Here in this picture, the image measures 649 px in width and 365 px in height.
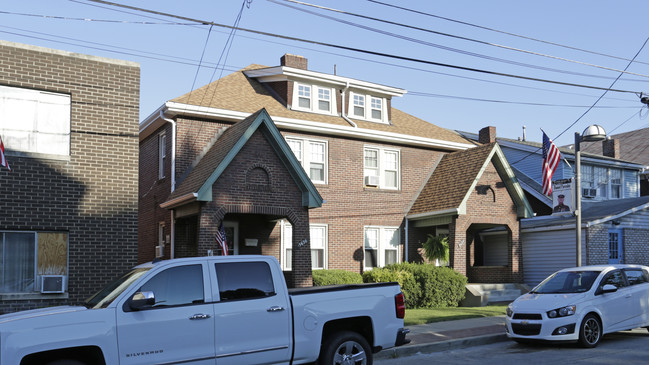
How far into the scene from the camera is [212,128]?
20.9 m

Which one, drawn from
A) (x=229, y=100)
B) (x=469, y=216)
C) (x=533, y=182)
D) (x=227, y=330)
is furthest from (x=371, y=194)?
(x=227, y=330)

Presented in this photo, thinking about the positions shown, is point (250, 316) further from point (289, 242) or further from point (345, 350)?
point (289, 242)

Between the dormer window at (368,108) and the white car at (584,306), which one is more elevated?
the dormer window at (368,108)

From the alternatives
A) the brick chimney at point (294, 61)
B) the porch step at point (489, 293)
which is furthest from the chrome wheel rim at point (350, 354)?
the brick chimney at point (294, 61)

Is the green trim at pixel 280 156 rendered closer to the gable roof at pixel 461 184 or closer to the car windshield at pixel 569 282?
the gable roof at pixel 461 184

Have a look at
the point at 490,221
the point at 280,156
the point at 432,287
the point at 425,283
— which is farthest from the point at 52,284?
the point at 490,221

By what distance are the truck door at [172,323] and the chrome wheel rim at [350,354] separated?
195 centimetres

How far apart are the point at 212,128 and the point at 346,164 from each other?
208 inches

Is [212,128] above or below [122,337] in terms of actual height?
above

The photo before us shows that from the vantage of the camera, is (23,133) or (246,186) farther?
(246,186)

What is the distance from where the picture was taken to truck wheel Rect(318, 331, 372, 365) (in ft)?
28.5

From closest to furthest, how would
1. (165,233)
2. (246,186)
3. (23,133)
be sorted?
(23,133) → (246,186) → (165,233)

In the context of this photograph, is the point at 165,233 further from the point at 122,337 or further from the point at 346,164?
the point at 122,337

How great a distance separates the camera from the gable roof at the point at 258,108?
811 inches
